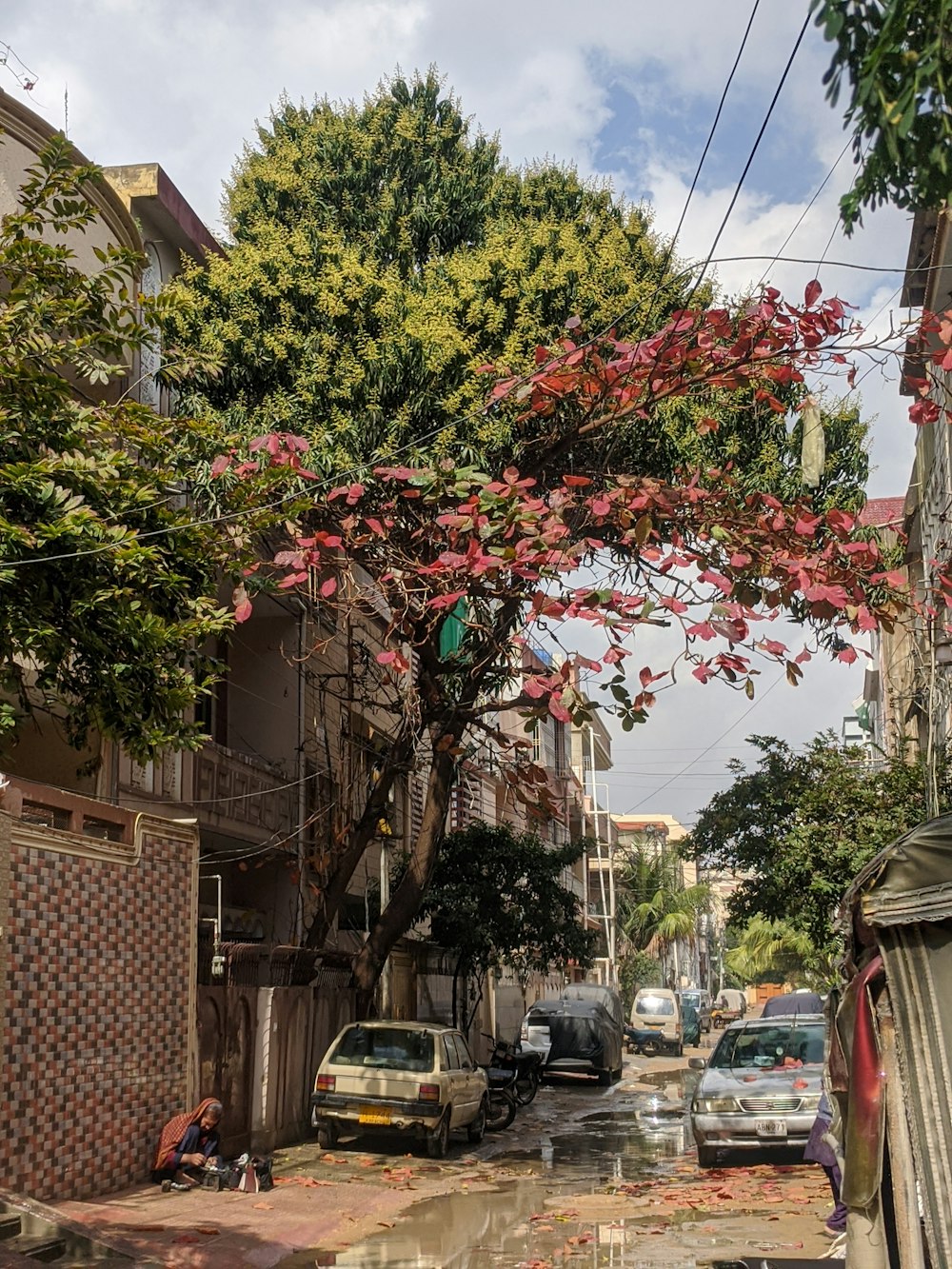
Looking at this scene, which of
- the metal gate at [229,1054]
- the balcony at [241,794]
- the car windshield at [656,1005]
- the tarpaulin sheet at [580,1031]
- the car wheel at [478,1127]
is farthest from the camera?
the car windshield at [656,1005]

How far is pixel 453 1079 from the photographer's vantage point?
17.2m

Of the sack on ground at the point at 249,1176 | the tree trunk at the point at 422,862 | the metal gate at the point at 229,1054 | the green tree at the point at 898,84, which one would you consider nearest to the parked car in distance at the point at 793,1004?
the tree trunk at the point at 422,862

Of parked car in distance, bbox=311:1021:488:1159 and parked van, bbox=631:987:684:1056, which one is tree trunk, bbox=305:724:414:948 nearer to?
parked car in distance, bbox=311:1021:488:1159

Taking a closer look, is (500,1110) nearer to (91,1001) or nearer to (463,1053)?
(463,1053)

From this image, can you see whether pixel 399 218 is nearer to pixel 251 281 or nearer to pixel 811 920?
pixel 251 281

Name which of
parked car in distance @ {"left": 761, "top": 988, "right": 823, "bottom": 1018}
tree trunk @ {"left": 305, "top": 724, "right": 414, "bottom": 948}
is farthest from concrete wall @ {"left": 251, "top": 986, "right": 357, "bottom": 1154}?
parked car in distance @ {"left": 761, "top": 988, "right": 823, "bottom": 1018}

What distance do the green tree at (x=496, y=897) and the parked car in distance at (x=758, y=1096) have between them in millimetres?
10008

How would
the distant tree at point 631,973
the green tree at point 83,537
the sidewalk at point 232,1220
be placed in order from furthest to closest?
the distant tree at point 631,973, the sidewalk at point 232,1220, the green tree at point 83,537

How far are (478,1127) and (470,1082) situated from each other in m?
0.92

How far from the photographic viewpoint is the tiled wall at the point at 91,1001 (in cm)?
1117

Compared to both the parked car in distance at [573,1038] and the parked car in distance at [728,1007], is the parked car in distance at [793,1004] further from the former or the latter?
the parked car in distance at [728,1007]

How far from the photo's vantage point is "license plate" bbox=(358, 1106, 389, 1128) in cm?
1631

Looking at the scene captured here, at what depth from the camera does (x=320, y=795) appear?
2445 centimetres

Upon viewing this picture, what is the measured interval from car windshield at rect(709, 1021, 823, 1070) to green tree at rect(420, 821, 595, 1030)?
31.9ft
